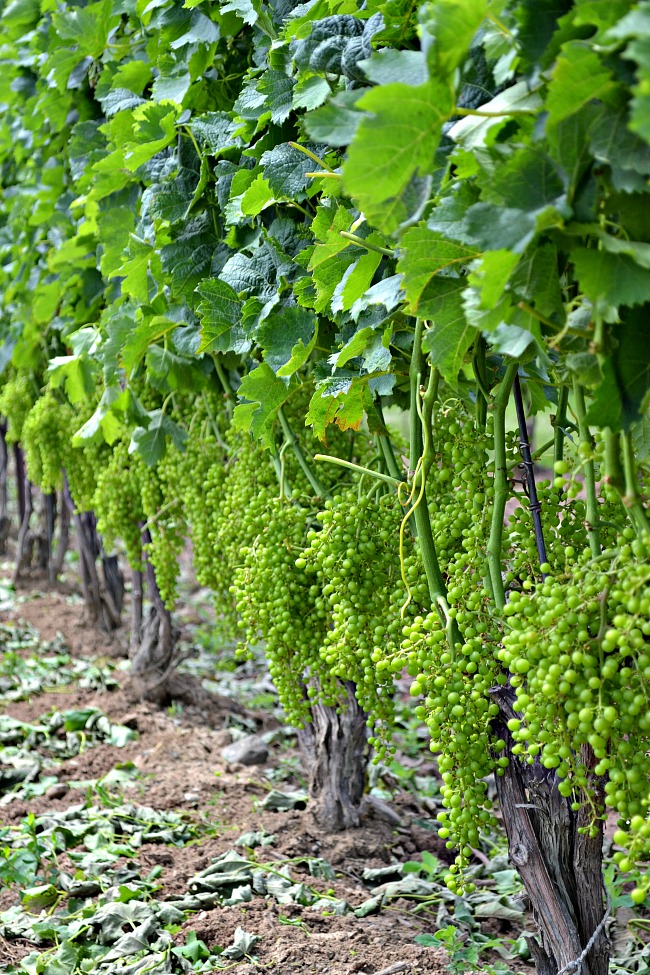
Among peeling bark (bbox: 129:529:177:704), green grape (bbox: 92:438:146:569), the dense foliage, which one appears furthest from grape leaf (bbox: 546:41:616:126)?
peeling bark (bbox: 129:529:177:704)

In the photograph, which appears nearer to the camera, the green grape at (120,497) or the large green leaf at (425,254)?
the large green leaf at (425,254)

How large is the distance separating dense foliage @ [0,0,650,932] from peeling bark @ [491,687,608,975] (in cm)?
8

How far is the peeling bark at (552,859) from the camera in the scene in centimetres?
181

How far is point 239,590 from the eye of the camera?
2.31m

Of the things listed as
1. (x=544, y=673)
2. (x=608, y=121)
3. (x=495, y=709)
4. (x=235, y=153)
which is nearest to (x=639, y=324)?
(x=608, y=121)

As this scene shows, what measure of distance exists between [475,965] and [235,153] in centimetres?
224

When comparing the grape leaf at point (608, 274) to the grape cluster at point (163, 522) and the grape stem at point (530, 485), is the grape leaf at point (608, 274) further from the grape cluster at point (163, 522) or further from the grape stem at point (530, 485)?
the grape cluster at point (163, 522)

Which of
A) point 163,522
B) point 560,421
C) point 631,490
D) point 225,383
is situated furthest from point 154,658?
point 631,490

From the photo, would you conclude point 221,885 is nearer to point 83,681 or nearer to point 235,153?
point 235,153

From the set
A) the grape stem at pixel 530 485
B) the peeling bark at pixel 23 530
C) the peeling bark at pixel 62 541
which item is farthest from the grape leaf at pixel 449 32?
the peeling bark at pixel 23 530

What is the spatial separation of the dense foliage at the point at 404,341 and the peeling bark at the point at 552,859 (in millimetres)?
84

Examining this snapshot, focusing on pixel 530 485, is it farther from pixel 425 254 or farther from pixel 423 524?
pixel 425 254

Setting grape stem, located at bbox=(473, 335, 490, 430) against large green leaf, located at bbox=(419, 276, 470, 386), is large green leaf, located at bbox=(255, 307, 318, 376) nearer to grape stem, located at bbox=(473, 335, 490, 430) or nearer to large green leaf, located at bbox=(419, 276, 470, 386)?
grape stem, located at bbox=(473, 335, 490, 430)

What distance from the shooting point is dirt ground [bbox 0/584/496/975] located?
7.98 ft
